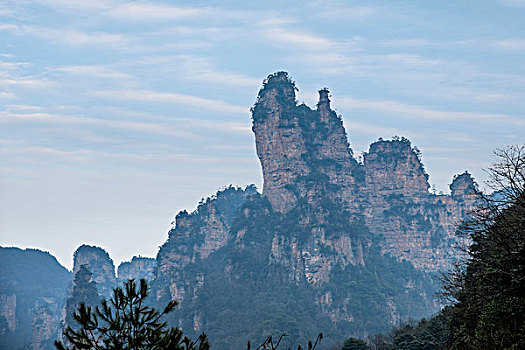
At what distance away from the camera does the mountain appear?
151m

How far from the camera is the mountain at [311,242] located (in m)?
151

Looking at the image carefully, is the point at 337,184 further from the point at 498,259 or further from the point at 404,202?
the point at 498,259

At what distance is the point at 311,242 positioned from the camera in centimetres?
15700

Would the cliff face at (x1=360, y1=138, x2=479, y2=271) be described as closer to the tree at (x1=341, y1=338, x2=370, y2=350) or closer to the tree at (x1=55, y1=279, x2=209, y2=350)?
the tree at (x1=341, y1=338, x2=370, y2=350)

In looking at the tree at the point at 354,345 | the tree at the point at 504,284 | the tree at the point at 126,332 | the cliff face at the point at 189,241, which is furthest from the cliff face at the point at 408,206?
the tree at the point at 126,332

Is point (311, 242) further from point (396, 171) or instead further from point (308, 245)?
point (396, 171)

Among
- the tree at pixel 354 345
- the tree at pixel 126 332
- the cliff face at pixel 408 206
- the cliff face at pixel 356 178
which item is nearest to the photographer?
the tree at pixel 126 332

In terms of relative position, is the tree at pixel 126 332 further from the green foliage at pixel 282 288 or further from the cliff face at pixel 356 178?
the cliff face at pixel 356 178

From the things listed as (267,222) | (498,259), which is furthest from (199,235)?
(498,259)

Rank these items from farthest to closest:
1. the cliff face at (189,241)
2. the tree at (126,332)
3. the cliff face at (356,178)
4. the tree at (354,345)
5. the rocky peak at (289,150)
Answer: the cliff face at (189,241) < the cliff face at (356,178) < the rocky peak at (289,150) < the tree at (354,345) < the tree at (126,332)

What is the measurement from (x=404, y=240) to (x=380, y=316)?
41596mm

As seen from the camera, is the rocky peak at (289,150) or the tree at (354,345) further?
the rocky peak at (289,150)

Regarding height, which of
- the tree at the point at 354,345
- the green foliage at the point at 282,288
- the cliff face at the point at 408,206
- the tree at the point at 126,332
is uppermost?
the cliff face at the point at 408,206

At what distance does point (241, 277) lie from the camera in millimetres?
162250
